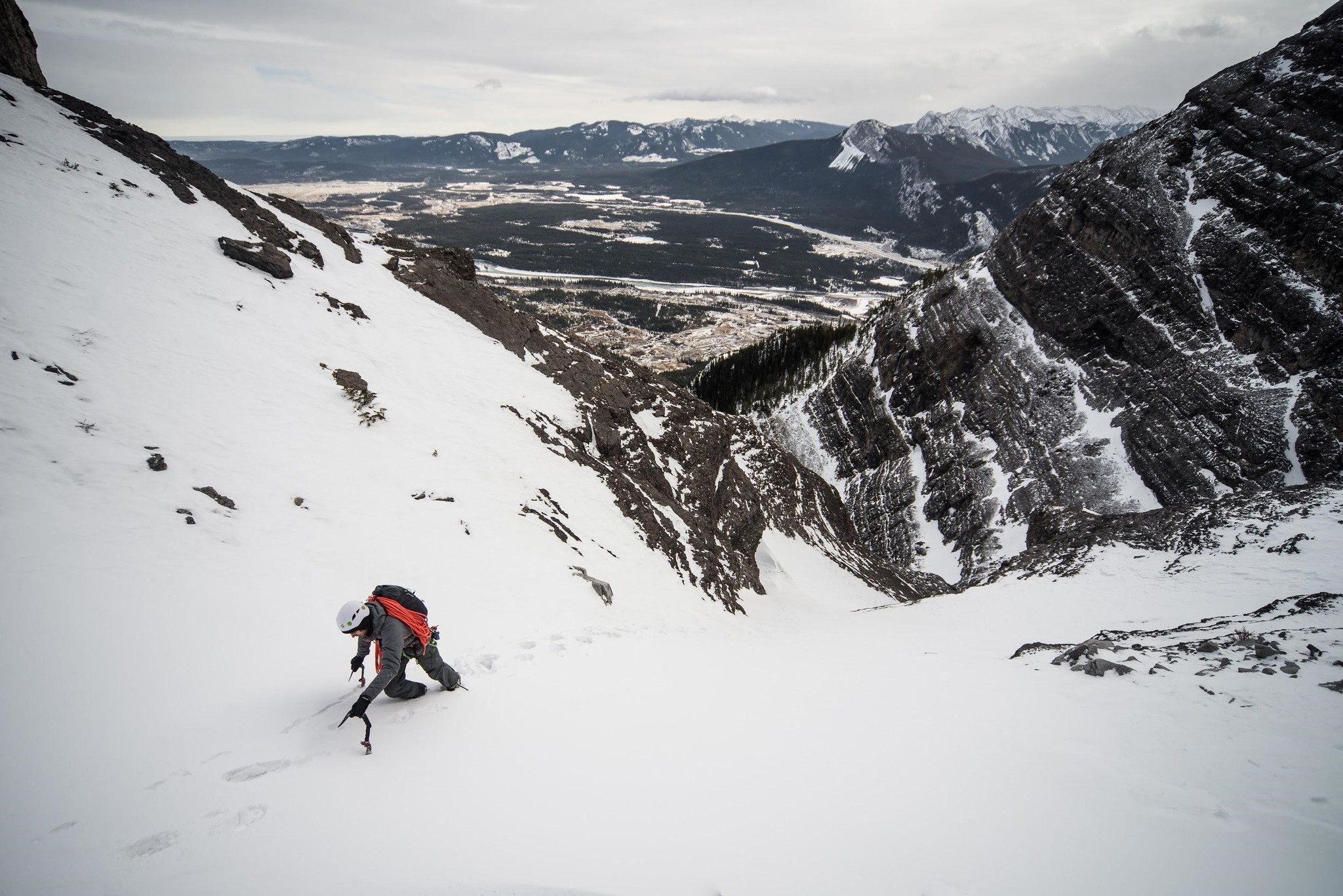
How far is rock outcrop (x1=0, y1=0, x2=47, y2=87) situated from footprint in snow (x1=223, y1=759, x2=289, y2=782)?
34.3 m

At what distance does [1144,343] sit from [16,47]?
68177 mm

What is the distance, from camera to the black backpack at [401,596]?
7.32 m

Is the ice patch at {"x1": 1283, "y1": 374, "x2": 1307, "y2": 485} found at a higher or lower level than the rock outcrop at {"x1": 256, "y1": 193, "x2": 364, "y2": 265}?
lower

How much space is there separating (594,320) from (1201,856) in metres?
150

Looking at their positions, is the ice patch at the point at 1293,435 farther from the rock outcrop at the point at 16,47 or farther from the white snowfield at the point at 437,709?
the rock outcrop at the point at 16,47

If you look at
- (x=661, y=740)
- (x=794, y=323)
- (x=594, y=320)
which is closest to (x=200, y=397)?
(x=661, y=740)

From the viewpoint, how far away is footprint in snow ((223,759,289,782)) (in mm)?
5859

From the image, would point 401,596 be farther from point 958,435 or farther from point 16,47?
point 958,435

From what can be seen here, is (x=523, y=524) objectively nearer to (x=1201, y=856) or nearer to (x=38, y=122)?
(x=1201, y=856)

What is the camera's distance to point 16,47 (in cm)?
2505

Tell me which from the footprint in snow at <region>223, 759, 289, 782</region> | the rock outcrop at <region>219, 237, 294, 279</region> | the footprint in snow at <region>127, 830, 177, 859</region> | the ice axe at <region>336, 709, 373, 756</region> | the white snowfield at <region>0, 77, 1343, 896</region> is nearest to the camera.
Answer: the footprint in snow at <region>127, 830, 177, 859</region>

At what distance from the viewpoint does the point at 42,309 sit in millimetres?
12594

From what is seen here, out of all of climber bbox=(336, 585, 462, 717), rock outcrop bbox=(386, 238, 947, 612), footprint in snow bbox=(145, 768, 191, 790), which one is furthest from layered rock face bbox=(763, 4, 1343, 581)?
footprint in snow bbox=(145, 768, 191, 790)

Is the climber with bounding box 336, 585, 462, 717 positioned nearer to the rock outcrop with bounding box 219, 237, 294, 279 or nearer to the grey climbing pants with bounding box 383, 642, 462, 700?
the grey climbing pants with bounding box 383, 642, 462, 700
